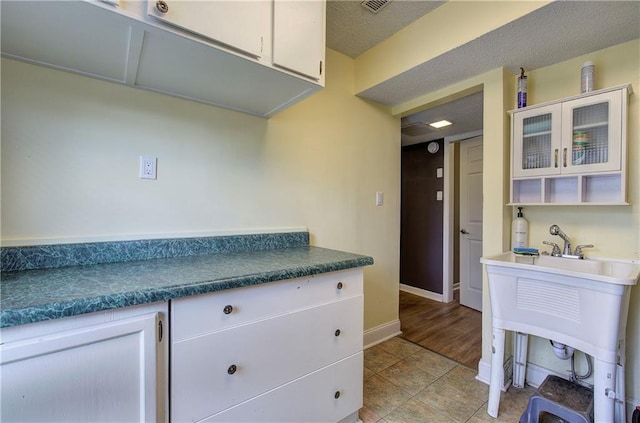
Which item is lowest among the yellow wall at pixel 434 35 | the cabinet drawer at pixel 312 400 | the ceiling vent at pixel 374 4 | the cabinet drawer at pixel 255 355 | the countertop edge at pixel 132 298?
the cabinet drawer at pixel 312 400

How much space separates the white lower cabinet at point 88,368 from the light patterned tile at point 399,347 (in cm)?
176

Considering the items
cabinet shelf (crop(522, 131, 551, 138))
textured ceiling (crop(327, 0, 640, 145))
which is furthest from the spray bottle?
cabinet shelf (crop(522, 131, 551, 138))

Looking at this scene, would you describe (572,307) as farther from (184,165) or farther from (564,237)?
(184,165)

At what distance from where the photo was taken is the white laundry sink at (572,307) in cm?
119

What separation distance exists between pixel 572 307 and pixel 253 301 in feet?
4.84

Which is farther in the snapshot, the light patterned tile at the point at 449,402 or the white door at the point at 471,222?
the white door at the point at 471,222

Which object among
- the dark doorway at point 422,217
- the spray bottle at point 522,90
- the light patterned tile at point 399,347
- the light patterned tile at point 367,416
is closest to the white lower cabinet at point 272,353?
the light patterned tile at point 367,416

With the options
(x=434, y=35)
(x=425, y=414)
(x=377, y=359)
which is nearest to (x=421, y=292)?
(x=377, y=359)

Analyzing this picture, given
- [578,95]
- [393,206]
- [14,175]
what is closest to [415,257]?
[393,206]

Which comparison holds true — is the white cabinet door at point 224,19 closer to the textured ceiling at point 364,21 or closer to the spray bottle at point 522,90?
the textured ceiling at point 364,21

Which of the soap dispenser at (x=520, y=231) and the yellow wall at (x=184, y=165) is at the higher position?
the yellow wall at (x=184, y=165)

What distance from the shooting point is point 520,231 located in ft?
6.00

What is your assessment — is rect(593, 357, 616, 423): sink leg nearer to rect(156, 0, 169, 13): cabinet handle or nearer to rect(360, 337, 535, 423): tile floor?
rect(360, 337, 535, 423): tile floor

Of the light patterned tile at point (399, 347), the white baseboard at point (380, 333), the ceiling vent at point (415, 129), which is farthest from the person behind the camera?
the ceiling vent at point (415, 129)
